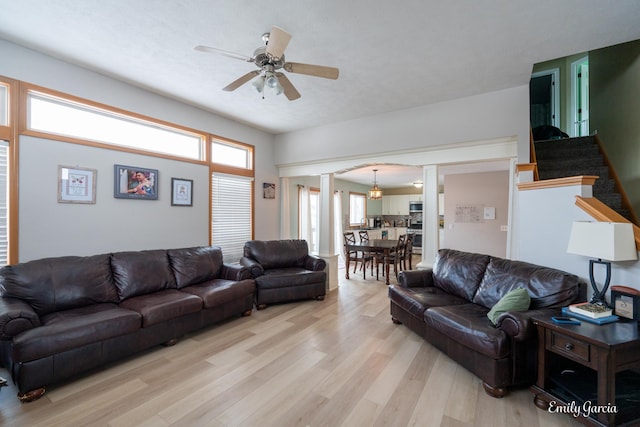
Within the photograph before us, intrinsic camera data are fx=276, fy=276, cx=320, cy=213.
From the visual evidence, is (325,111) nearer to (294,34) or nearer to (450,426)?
(294,34)

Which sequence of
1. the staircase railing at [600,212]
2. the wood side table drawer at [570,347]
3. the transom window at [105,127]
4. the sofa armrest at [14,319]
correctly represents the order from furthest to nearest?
1. the transom window at [105,127]
2. the staircase railing at [600,212]
3. the sofa armrest at [14,319]
4. the wood side table drawer at [570,347]

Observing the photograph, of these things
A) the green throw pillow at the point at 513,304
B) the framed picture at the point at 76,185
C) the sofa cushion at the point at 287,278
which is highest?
the framed picture at the point at 76,185

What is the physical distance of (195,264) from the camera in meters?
3.73

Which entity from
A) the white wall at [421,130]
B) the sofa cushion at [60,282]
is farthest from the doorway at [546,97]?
the sofa cushion at [60,282]

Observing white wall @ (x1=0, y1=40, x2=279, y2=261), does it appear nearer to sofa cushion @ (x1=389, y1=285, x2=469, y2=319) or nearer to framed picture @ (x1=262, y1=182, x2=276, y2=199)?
framed picture @ (x1=262, y1=182, x2=276, y2=199)

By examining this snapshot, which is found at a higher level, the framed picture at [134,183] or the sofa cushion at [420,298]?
the framed picture at [134,183]

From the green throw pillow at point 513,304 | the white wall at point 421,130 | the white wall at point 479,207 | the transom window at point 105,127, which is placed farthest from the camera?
the white wall at point 479,207

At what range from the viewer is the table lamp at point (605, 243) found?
1928mm

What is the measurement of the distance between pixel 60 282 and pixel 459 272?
423cm

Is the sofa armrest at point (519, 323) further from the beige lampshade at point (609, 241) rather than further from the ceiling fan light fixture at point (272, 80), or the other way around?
the ceiling fan light fixture at point (272, 80)

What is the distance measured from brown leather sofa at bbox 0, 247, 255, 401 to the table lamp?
3.46 metres

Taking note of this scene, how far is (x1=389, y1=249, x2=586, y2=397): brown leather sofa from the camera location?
2.11 m

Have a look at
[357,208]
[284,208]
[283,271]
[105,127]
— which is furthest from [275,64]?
[357,208]

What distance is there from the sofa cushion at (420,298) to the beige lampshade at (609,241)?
1.32 metres
